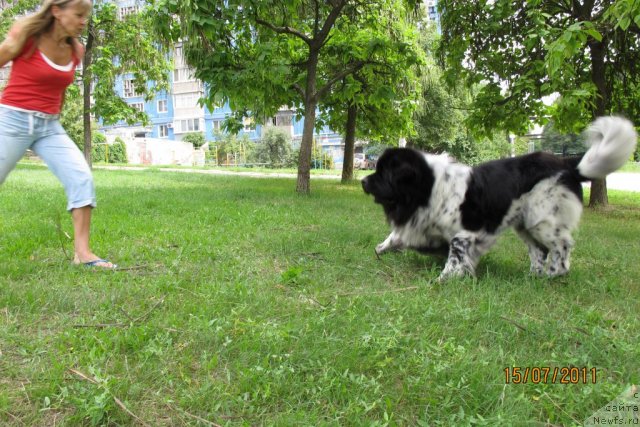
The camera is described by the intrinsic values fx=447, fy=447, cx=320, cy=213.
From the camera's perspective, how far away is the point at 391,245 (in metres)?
4.83

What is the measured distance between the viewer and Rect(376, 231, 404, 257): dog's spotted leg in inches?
185

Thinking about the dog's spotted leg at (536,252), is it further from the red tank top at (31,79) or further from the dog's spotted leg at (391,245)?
the red tank top at (31,79)

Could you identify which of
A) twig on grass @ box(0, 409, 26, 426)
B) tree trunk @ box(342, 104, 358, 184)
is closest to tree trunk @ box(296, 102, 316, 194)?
tree trunk @ box(342, 104, 358, 184)

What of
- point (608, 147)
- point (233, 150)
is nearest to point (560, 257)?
point (608, 147)

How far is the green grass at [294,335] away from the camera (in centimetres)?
207

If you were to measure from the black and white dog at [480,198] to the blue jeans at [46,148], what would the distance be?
104 inches

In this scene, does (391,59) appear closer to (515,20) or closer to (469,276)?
(515,20)

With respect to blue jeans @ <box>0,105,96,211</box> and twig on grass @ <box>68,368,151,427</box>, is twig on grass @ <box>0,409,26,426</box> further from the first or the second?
blue jeans @ <box>0,105,96,211</box>

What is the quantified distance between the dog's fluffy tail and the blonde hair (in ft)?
15.1

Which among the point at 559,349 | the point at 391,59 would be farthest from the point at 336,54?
the point at 559,349

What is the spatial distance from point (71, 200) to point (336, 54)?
29.4ft

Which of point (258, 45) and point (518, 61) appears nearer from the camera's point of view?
point (258, 45)
